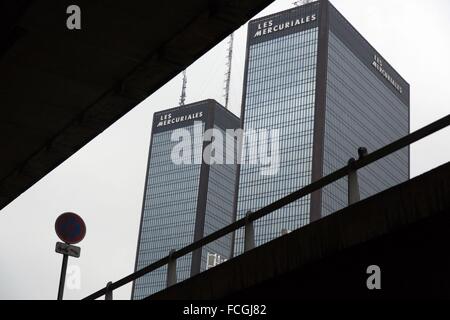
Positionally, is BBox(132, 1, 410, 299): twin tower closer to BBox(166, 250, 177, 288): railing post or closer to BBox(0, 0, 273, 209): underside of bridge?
BBox(0, 0, 273, 209): underside of bridge

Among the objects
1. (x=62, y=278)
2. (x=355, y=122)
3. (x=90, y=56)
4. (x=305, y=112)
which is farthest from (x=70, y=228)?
(x=355, y=122)

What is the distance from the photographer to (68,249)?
13.8 metres

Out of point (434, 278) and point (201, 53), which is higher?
point (201, 53)

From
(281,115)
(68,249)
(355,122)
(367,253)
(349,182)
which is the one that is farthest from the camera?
(355,122)

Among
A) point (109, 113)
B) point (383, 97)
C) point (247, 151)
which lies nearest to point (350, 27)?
point (383, 97)

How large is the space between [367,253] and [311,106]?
545 feet

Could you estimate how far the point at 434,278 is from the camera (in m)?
7.30

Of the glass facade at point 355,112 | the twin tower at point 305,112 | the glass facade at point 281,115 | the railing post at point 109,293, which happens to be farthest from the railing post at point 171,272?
the glass facade at point 355,112

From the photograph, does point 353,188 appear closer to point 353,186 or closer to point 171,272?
point 353,186

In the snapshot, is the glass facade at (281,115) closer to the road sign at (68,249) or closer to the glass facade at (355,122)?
the glass facade at (355,122)

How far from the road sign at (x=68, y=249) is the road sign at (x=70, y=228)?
18.1 inches

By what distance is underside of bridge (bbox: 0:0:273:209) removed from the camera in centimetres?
1122

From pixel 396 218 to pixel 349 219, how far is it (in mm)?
674
